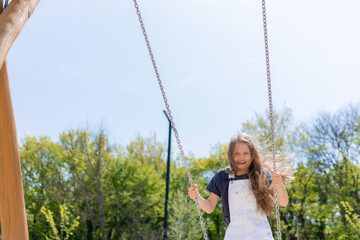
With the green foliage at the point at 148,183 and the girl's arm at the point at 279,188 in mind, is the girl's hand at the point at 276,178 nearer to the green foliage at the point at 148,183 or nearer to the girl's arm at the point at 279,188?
the girl's arm at the point at 279,188

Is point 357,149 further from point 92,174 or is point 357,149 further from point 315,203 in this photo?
point 92,174

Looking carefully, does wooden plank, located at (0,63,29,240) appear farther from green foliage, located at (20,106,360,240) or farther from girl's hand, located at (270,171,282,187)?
green foliage, located at (20,106,360,240)

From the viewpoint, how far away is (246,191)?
10.3ft

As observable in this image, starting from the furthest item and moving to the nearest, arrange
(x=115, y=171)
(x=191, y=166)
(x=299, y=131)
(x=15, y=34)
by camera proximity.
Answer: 1. (x=191, y=166)
2. (x=115, y=171)
3. (x=299, y=131)
4. (x=15, y=34)

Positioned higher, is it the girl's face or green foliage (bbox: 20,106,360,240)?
green foliage (bbox: 20,106,360,240)

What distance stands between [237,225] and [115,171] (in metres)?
18.7

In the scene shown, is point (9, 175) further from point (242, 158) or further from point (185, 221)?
point (185, 221)

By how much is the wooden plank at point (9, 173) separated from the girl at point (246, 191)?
1.35 metres

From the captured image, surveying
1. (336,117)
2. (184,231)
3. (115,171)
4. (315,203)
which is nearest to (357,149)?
(336,117)

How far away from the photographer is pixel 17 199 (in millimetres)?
2918

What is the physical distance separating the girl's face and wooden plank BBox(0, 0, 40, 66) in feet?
6.25

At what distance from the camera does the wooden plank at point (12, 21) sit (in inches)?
88.7

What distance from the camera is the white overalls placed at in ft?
9.57

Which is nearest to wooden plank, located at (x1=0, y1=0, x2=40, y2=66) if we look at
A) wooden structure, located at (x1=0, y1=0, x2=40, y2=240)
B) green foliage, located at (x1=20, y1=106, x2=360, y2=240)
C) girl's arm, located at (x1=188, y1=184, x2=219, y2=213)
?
wooden structure, located at (x1=0, y1=0, x2=40, y2=240)
